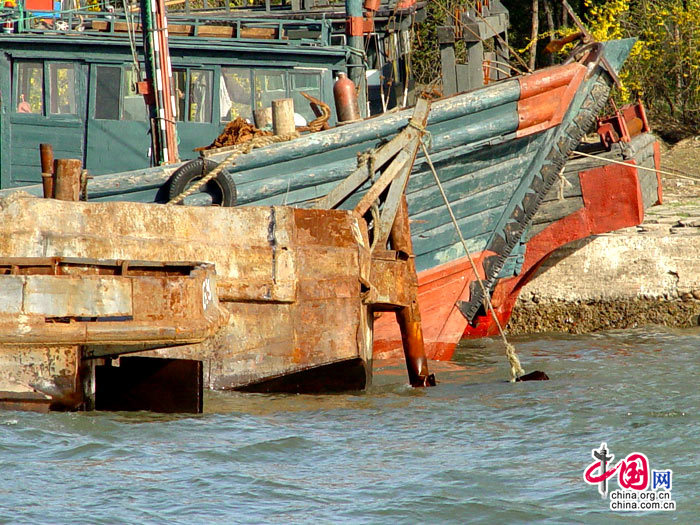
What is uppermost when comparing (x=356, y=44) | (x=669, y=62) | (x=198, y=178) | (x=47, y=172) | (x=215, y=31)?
(x=669, y=62)

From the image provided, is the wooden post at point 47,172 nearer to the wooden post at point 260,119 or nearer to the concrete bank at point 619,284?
the wooden post at point 260,119

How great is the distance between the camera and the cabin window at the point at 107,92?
389 inches

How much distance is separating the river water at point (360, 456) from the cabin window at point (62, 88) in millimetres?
4566

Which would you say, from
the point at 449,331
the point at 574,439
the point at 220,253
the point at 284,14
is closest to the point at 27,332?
the point at 220,253

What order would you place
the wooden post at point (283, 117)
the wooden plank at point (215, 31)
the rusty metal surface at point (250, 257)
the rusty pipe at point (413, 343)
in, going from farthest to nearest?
1. the wooden plank at point (215, 31)
2. the wooden post at point (283, 117)
3. the rusty pipe at point (413, 343)
4. the rusty metal surface at point (250, 257)

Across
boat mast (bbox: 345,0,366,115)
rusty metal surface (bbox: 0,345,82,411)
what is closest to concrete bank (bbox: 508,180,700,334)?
boat mast (bbox: 345,0,366,115)

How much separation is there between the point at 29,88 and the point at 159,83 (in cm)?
192

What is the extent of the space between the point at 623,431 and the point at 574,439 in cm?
34

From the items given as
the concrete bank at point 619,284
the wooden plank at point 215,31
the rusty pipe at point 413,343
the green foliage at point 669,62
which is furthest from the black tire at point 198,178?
the green foliage at point 669,62

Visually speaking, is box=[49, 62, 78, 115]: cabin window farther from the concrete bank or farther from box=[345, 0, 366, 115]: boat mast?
the concrete bank

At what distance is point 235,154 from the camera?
7449 millimetres

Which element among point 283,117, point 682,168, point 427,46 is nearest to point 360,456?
point 283,117

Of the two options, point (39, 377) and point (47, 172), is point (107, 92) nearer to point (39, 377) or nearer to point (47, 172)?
point (47, 172)

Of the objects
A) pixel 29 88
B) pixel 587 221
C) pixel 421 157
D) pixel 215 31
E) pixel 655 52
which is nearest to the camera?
pixel 421 157
